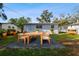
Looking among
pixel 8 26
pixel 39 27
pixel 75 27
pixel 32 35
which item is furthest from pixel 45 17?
pixel 8 26

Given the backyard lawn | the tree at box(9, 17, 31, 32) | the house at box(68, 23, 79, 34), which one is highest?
the tree at box(9, 17, 31, 32)

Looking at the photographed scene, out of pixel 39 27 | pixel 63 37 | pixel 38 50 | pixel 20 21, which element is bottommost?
pixel 38 50

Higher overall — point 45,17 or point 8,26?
point 45,17

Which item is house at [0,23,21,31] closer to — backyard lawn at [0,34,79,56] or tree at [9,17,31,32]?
tree at [9,17,31,32]

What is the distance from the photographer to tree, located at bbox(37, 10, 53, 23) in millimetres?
8445

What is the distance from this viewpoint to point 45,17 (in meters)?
8.48

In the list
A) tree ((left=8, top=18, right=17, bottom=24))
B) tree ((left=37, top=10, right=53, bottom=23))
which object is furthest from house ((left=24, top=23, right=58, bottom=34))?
tree ((left=8, top=18, right=17, bottom=24))

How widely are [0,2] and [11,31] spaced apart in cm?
54

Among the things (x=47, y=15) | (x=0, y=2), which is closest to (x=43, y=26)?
(x=47, y=15)

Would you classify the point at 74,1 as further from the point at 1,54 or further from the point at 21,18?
the point at 1,54

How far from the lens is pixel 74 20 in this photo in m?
8.49

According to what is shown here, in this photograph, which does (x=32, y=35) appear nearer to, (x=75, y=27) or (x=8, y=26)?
(x=8, y=26)

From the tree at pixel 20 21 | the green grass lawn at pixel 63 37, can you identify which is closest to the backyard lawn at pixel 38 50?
the green grass lawn at pixel 63 37

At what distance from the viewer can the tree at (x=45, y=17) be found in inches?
332
